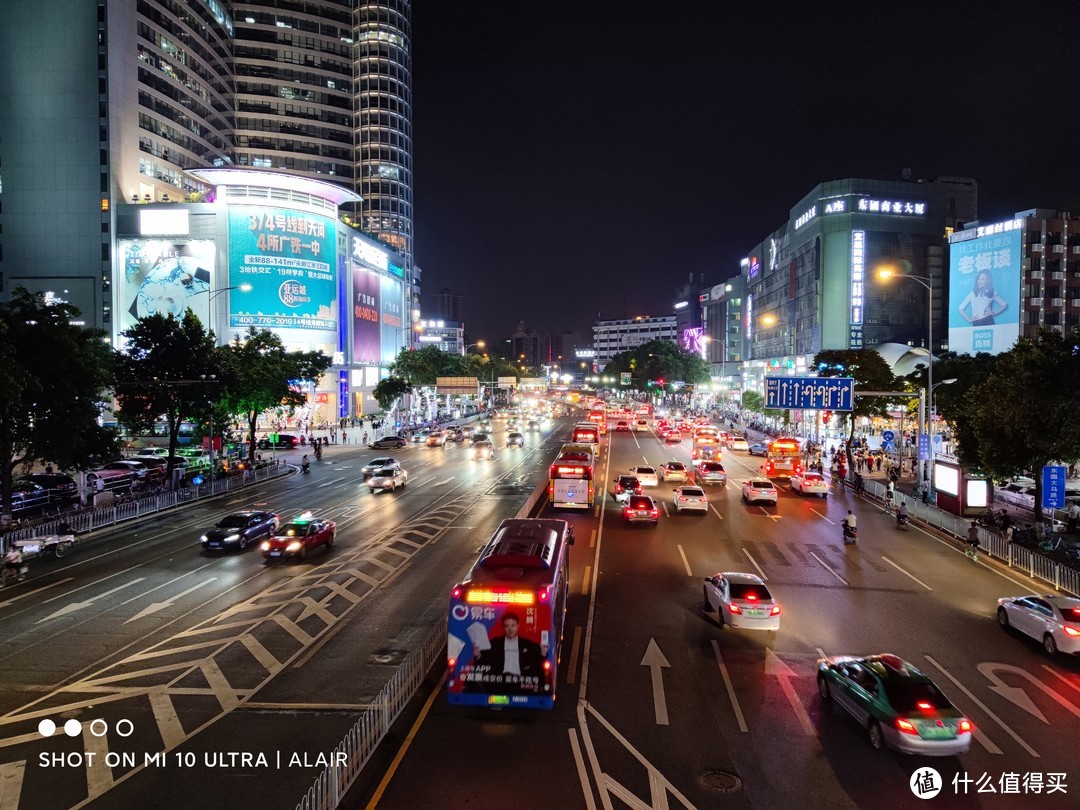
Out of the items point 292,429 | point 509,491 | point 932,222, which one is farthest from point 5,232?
point 932,222

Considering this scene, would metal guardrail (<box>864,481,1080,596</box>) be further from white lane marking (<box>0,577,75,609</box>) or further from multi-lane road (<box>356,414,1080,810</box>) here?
white lane marking (<box>0,577,75,609</box>)

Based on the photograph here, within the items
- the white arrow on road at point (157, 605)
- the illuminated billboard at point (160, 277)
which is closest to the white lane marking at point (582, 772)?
the white arrow on road at point (157, 605)

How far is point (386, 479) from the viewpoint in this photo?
43.3 metres

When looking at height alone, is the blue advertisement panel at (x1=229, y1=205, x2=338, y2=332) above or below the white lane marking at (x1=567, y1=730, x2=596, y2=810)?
above

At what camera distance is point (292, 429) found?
8844cm

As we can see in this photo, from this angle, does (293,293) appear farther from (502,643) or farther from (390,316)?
(502,643)

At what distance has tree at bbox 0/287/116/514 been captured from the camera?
29703 millimetres

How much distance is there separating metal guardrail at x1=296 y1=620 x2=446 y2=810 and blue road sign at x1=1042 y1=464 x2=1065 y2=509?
28.3 m

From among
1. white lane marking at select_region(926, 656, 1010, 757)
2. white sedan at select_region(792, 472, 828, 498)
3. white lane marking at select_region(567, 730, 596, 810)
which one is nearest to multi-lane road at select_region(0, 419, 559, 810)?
white lane marking at select_region(567, 730, 596, 810)

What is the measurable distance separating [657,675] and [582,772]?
4402 millimetres

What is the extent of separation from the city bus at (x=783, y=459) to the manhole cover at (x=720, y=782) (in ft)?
128

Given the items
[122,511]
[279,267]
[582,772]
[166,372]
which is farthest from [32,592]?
[279,267]

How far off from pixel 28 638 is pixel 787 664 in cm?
1892

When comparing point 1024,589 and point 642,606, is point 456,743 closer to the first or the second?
point 642,606
